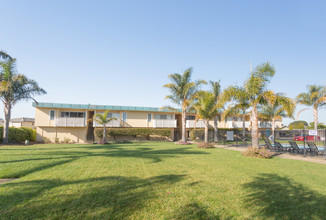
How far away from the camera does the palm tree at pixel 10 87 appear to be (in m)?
17.5

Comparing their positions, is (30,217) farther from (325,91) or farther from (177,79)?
(325,91)

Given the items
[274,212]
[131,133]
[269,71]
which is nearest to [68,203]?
[274,212]

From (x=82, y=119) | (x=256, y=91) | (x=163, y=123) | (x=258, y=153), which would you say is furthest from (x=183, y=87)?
(x=82, y=119)

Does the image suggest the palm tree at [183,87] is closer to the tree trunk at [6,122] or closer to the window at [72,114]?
the window at [72,114]

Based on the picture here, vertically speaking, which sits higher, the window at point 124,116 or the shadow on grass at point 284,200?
the window at point 124,116

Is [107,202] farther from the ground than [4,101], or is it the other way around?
[4,101]

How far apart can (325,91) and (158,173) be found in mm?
26586

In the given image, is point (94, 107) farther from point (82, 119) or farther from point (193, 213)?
point (193, 213)

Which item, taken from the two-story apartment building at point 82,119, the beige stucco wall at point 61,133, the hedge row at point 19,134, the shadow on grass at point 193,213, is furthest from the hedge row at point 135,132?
the shadow on grass at point 193,213

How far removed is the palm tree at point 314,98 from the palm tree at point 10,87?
33.7 meters

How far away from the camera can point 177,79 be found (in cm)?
2145

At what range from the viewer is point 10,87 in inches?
693

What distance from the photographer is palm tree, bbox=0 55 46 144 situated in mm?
17516

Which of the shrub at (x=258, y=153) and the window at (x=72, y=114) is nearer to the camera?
the shrub at (x=258, y=153)
